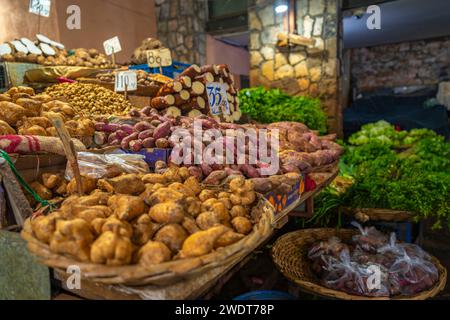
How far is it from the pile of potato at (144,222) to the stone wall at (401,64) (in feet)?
38.3

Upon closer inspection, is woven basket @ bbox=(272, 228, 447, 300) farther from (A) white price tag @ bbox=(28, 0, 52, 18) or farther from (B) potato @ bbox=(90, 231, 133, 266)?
(A) white price tag @ bbox=(28, 0, 52, 18)

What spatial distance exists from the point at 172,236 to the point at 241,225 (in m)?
0.28

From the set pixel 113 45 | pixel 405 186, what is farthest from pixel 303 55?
pixel 405 186

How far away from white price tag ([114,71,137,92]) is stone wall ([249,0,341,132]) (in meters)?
4.58

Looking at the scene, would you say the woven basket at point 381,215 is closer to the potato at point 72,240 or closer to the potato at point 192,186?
the potato at point 192,186

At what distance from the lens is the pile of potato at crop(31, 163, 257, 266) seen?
102cm

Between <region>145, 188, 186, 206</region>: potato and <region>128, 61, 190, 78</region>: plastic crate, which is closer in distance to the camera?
<region>145, 188, 186, 206</region>: potato

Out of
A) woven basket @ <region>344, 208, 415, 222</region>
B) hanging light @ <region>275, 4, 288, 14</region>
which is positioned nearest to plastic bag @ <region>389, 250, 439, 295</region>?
woven basket @ <region>344, 208, 415, 222</region>

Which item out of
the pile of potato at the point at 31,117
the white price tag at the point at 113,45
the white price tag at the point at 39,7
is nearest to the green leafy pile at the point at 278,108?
the white price tag at the point at 113,45

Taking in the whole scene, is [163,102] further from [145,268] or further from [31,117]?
[145,268]

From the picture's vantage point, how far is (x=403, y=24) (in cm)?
859

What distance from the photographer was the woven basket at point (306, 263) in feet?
6.93

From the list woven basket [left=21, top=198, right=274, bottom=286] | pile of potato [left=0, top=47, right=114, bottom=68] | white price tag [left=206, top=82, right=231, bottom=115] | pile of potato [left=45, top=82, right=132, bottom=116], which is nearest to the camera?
woven basket [left=21, top=198, right=274, bottom=286]
